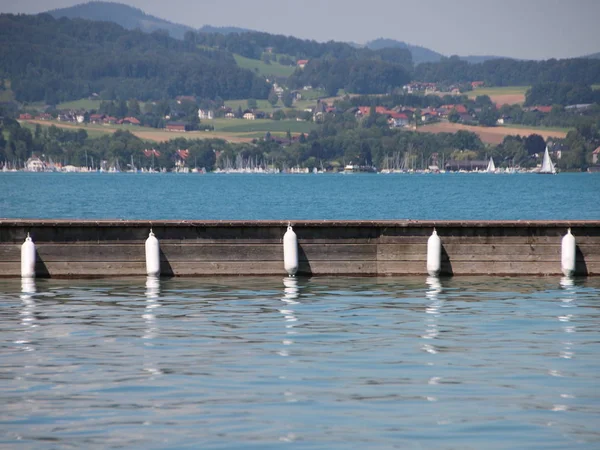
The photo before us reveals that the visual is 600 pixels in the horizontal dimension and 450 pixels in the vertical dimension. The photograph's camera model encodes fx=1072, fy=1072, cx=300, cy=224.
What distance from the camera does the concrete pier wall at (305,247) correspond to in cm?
2686

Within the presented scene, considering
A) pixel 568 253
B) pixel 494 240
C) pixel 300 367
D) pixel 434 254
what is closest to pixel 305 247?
pixel 434 254

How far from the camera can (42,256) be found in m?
26.8

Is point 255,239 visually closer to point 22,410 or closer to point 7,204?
point 22,410

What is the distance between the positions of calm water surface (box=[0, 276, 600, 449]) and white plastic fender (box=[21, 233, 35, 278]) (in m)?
0.89

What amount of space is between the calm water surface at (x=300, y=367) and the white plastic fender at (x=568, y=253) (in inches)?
51.2

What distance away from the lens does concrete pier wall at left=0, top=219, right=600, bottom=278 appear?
26.9 meters

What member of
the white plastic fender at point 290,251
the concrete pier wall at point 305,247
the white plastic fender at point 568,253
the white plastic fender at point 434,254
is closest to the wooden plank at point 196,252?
the concrete pier wall at point 305,247

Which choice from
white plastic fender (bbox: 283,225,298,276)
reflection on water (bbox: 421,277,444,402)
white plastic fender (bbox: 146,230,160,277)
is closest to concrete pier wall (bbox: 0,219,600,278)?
white plastic fender (bbox: 283,225,298,276)

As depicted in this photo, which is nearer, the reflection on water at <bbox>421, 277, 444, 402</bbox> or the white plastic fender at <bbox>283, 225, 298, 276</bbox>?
the reflection on water at <bbox>421, 277, 444, 402</bbox>

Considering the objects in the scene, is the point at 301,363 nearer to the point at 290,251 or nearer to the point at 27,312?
the point at 27,312

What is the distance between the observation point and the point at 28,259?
86.1ft

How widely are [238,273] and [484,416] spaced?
1439 cm

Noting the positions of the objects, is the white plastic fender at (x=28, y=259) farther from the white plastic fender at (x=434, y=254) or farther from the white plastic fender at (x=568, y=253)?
the white plastic fender at (x=568, y=253)

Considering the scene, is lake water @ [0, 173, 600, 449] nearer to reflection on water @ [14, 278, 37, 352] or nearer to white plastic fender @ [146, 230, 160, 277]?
reflection on water @ [14, 278, 37, 352]
